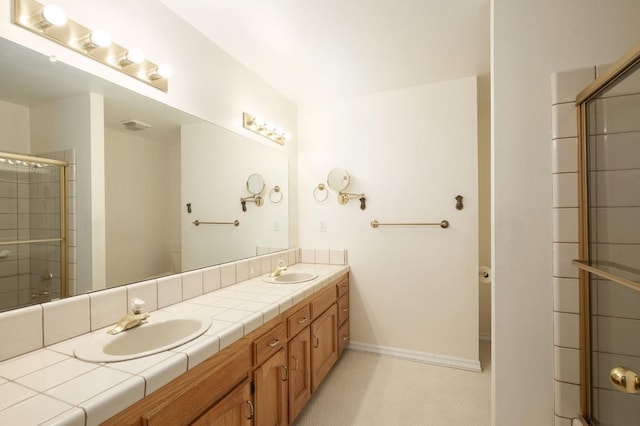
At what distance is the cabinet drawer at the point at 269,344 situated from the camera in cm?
122

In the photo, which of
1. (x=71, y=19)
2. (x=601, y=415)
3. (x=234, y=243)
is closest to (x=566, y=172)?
(x=601, y=415)

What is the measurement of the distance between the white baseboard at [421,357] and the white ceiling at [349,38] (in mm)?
2243

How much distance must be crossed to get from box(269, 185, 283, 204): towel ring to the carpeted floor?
1.46m

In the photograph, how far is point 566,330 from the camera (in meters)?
1.15

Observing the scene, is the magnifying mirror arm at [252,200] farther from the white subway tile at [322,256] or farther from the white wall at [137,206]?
the white subway tile at [322,256]

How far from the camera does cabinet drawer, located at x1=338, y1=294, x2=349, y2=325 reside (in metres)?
2.28

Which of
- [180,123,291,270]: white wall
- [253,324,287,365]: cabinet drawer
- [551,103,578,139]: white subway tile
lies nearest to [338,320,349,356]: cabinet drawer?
[180,123,291,270]: white wall

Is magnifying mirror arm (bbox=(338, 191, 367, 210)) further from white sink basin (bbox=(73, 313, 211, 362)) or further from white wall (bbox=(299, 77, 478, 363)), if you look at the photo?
white sink basin (bbox=(73, 313, 211, 362))

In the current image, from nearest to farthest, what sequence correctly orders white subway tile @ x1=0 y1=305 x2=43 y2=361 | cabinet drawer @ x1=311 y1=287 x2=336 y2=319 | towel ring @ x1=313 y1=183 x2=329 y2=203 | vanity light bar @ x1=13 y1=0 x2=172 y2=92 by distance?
white subway tile @ x1=0 y1=305 x2=43 y2=361 < vanity light bar @ x1=13 y1=0 x2=172 y2=92 < cabinet drawer @ x1=311 y1=287 x2=336 y2=319 < towel ring @ x1=313 y1=183 x2=329 y2=203

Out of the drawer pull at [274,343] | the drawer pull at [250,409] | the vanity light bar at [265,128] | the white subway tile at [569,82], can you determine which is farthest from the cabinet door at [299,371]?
the white subway tile at [569,82]

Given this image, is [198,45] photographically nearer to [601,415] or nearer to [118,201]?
[118,201]

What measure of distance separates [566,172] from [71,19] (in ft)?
6.67

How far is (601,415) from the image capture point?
1038mm

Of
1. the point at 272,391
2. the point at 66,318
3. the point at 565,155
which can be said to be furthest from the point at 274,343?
the point at 565,155
